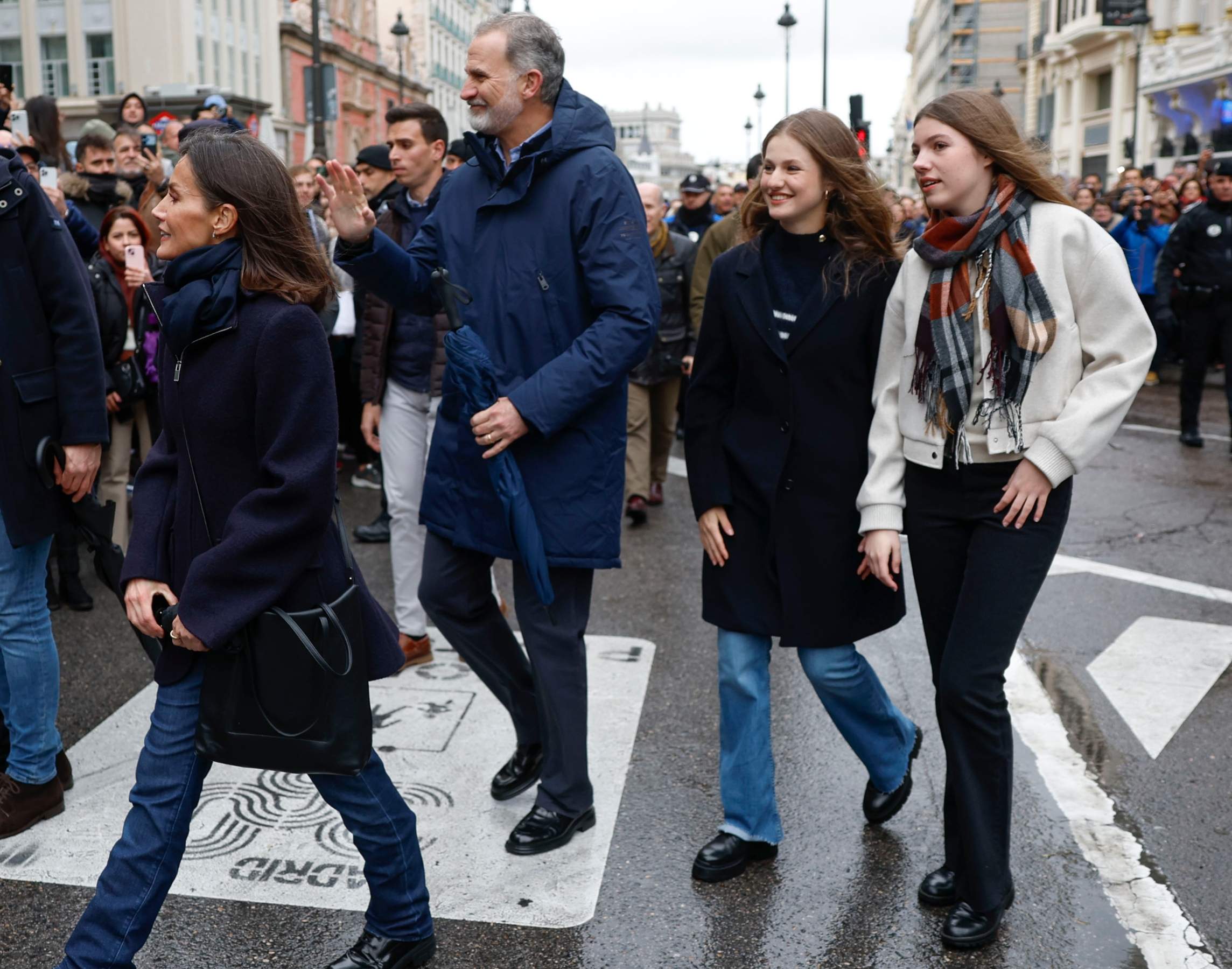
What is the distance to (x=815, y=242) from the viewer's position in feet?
12.2

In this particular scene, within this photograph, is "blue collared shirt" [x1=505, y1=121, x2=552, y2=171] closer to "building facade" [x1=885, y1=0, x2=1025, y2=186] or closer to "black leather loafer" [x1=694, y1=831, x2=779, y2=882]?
"black leather loafer" [x1=694, y1=831, x2=779, y2=882]

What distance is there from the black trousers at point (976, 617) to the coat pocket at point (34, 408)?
8.09 feet

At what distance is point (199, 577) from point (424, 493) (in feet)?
4.20

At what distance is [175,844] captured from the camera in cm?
295

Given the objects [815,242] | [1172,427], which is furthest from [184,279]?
[1172,427]

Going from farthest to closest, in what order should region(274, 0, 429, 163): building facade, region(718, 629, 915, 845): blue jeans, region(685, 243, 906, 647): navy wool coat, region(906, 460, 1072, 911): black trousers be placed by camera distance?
region(274, 0, 429, 163): building facade → region(718, 629, 915, 845): blue jeans → region(685, 243, 906, 647): navy wool coat → region(906, 460, 1072, 911): black trousers

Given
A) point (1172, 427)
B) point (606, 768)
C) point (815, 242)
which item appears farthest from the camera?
point (1172, 427)

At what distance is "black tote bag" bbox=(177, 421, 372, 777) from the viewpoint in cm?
288

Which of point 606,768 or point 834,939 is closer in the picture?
point 834,939

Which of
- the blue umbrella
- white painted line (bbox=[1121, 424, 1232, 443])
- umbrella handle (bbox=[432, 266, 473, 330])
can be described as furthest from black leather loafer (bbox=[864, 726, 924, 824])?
white painted line (bbox=[1121, 424, 1232, 443])

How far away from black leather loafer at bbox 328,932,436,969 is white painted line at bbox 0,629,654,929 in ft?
0.99

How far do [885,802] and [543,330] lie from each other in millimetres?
1685

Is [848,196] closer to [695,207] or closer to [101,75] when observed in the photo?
[695,207]

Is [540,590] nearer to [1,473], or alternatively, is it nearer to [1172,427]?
[1,473]
